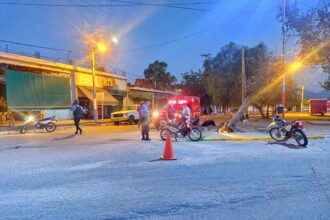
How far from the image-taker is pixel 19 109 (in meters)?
30.7

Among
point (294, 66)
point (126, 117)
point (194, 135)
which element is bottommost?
point (126, 117)

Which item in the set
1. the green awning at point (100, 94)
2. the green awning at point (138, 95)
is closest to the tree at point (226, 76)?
the green awning at point (138, 95)

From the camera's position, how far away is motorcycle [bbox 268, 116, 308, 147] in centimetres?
1459

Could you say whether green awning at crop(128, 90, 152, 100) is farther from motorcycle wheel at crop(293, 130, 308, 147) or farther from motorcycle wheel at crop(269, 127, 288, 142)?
motorcycle wheel at crop(293, 130, 308, 147)

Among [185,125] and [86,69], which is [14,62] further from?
[185,125]

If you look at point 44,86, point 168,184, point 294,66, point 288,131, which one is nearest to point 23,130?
point 44,86

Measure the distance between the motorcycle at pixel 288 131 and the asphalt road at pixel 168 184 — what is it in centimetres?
127

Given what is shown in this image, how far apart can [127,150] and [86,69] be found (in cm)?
3298

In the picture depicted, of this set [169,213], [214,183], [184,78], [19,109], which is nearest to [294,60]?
[19,109]

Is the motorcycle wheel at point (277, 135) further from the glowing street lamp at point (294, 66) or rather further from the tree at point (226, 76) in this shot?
the tree at point (226, 76)

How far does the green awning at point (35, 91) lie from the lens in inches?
1185

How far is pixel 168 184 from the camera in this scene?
26.2ft

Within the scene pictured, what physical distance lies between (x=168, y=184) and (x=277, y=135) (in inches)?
352

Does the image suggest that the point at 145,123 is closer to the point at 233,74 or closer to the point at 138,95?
the point at 233,74
